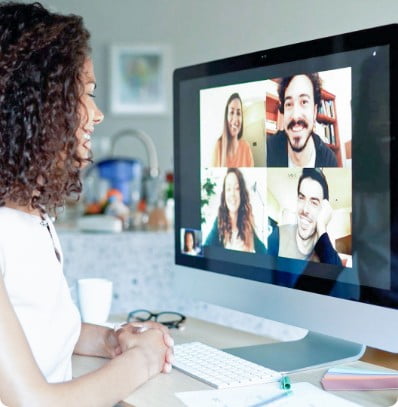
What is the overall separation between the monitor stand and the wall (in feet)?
9.98

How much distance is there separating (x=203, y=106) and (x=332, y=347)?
1.46 feet

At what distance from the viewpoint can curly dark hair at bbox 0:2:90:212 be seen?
3.03 ft

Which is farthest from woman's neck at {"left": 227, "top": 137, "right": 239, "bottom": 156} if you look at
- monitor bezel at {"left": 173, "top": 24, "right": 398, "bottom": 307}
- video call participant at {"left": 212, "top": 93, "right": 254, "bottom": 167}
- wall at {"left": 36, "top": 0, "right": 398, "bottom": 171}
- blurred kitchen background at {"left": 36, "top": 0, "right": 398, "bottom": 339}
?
wall at {"left": 36, "top": 0, "right": 398, "bottom": 171}

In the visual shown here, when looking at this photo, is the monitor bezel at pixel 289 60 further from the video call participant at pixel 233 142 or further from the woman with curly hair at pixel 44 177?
the woman with curly hair at pixel 44 177

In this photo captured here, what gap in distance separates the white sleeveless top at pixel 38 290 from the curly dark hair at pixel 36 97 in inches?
1.8

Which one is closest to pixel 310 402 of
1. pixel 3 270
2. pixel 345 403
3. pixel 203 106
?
pixel 345 403

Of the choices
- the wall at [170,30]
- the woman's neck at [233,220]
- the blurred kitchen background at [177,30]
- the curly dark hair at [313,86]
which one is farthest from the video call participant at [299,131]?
the wall at [170,30]

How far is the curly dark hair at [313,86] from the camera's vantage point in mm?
1003

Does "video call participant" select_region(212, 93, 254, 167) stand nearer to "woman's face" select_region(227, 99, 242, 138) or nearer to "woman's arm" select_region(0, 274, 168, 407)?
"woman's face" select_region(227, 99, 242, 138)

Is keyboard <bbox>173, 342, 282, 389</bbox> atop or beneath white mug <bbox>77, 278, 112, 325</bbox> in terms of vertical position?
beneath

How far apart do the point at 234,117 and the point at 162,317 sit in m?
0.48

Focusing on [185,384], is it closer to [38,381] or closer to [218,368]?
[218,368]

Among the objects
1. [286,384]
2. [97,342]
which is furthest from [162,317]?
[286,384]

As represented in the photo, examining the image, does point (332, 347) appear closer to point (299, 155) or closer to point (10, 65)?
point (299, 155)
